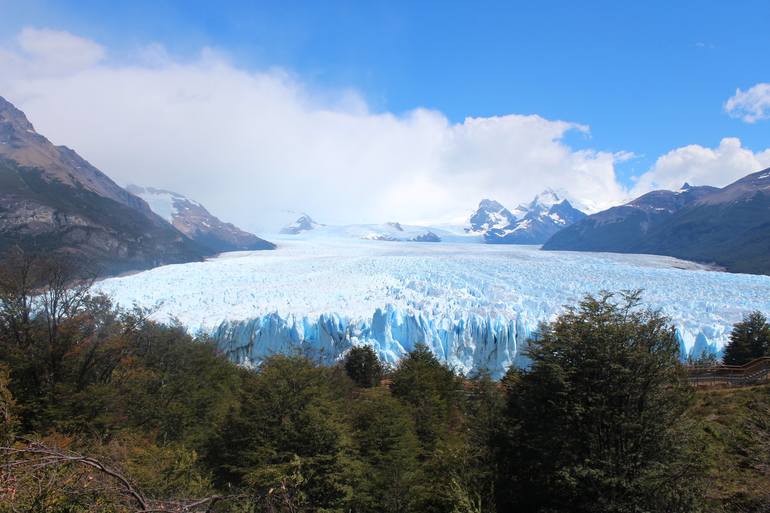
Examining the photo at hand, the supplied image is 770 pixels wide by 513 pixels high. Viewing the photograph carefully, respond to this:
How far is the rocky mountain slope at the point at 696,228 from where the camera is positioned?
101m

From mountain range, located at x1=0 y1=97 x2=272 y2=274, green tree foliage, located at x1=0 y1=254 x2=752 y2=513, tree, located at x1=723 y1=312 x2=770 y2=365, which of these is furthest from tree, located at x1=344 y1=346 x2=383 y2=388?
mountain range, located at x1=0 y1=97 x2=272 y2=274

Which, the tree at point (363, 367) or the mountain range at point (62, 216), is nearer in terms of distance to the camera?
the tree at point (363, 367)

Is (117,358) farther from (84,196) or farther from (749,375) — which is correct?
(84,196)

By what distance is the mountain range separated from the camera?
3447 inches

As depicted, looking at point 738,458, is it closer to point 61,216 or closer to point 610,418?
point 610,418

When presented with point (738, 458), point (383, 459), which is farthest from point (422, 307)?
point (738, 458)

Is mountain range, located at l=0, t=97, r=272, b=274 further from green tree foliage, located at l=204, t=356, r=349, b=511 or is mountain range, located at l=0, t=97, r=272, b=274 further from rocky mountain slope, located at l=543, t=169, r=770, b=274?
rocky mountain slope, located at l=543, t=169, r=770, b=274

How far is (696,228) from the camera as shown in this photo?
433ft

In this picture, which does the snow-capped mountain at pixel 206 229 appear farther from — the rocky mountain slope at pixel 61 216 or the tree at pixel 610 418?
the tree at pixel 610 418

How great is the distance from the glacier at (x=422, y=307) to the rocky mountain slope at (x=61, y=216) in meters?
41.0

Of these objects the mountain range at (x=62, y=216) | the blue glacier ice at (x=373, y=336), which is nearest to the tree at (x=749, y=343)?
the blue glacier ice at (x=373, y=336)

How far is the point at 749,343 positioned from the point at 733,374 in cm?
579

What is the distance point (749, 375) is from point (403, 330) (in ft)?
68.8

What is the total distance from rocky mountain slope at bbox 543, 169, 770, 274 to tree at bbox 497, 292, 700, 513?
90955 mm
